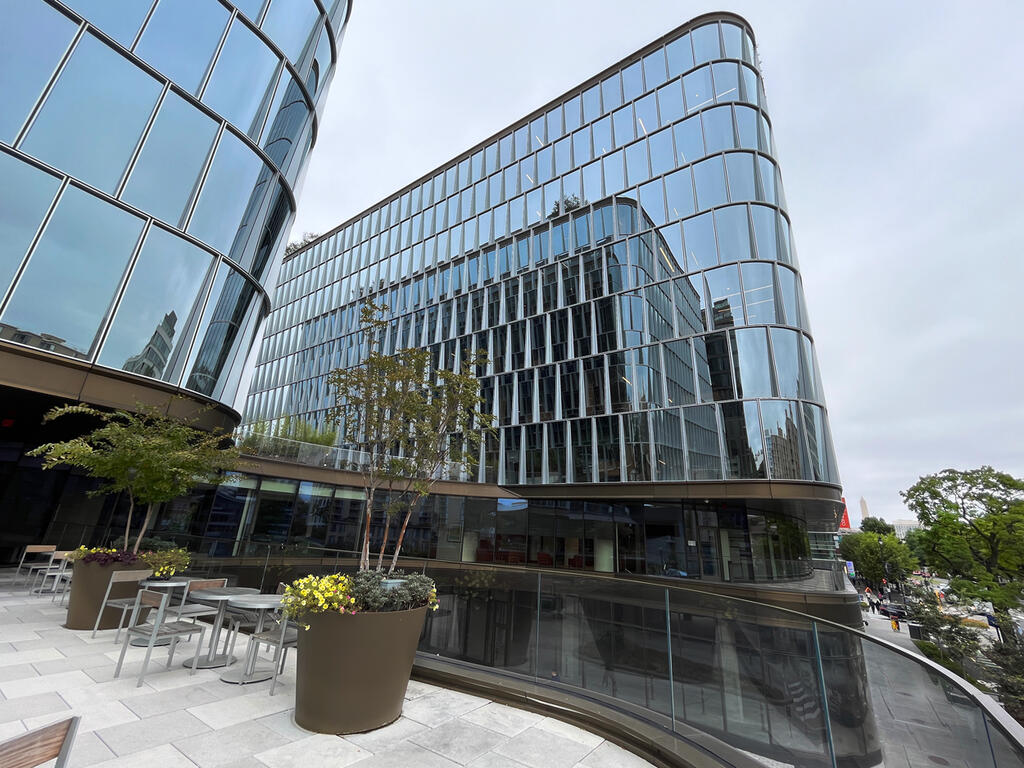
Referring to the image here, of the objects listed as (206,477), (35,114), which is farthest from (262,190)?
(206,477)

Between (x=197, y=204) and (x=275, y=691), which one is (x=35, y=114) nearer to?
(x=197, y=204)

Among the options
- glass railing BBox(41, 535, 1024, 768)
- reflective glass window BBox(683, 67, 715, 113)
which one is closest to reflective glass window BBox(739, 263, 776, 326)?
reflective glass window BBox(683, 67, 715, 113)

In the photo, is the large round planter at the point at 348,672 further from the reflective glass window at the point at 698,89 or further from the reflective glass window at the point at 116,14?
the reflective glass window at the point at 698,89

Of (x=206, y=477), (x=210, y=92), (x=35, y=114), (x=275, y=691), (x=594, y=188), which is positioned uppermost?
(x=594, y=188)

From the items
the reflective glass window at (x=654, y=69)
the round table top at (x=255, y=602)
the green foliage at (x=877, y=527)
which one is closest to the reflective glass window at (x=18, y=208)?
the round table top at (x=255, y=602)

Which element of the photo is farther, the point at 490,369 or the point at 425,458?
the point at 490,369

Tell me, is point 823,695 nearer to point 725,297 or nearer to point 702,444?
point 702,444

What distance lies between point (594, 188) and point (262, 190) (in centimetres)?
2150

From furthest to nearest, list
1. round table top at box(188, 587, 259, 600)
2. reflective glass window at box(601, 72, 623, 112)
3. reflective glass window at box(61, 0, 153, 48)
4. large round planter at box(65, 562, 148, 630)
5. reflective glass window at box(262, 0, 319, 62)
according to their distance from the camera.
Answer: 1. reflective glass window at box(601, 72, 623, 112)
2. reflective glass window at box(262, 0, 319, 62)
3. reflective glass window at box(61, 0, 153, 48)
4. large round planter at box(65, 562, 148, 630)
5. round table top at box(188, 587, 259, 600)

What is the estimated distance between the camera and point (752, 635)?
4.44 m

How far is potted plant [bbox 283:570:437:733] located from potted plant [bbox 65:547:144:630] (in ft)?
17.8

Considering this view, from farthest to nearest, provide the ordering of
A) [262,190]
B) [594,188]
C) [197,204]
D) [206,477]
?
[594,188], [262,190], [197,204], [206,477]

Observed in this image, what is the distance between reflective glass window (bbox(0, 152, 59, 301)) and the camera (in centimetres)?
829

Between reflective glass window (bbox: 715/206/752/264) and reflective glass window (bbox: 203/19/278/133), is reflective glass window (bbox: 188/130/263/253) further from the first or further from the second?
reflective glass window (bbox: 715/206/752/264)
